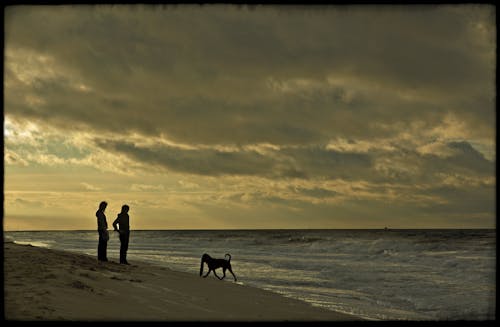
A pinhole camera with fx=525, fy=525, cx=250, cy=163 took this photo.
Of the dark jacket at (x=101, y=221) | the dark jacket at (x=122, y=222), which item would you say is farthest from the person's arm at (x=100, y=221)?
the dark jacket at (x=122, y=222)

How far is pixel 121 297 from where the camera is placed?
8.91m

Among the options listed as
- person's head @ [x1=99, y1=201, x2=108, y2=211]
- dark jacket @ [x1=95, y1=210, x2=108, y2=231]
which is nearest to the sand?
dark jacket @ [x1=95, y1=210, x2=108, y2=231]

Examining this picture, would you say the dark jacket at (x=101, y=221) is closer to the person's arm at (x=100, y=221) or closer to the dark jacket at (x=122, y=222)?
the person's arm at (x=100, y=221)

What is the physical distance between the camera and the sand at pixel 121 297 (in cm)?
711

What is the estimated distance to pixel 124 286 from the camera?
1033 centimetres

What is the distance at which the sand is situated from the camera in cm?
711

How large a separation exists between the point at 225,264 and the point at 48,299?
7964 mm

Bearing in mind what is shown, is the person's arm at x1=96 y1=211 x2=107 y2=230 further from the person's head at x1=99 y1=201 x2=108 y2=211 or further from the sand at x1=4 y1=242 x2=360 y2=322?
the sand at x1=4 y1=242 x2=360 y2=322

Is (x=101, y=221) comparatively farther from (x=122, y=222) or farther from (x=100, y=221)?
(x=122, y=222)

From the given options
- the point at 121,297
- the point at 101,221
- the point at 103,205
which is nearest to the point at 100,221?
the point at 101,221

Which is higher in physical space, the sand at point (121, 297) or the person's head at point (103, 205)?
the person's head at point (103, 205)

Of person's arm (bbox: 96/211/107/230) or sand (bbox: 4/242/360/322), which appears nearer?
sand (bbox: 4/242/360/322)

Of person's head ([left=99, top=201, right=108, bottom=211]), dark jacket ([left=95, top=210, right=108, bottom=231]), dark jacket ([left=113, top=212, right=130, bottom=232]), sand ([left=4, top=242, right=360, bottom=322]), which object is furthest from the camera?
dark jacket ([left=113, top=212, right=130, bottom=232])
